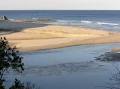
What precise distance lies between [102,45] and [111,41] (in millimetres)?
2993

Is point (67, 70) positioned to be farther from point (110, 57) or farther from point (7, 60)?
point (7, 60)

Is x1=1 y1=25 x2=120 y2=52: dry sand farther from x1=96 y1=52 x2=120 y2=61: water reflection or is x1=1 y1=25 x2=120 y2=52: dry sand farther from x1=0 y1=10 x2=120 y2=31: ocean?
x1=0 y1=10 x2=120 y2=31: ocean

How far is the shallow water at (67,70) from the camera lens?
1520 centimetres

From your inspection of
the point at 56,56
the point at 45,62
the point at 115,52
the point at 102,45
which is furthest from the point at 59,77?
the point at 102,45

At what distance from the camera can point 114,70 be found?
17.8 meters

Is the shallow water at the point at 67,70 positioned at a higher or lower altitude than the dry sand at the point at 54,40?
higher

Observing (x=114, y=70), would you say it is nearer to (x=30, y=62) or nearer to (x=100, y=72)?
(x=100, y=72)

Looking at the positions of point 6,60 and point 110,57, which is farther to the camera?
point 110,57

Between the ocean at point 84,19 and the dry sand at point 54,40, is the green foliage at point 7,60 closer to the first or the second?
the dry sand at point 54,40

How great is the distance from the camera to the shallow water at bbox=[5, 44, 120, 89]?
1520 cm

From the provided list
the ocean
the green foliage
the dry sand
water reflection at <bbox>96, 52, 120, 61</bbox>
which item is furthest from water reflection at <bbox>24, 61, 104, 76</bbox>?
the ocean

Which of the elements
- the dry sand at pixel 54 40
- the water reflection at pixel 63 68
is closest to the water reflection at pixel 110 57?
the water reflection at pixel 63 68

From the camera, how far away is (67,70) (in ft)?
60.2

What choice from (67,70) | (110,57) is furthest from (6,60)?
(110,57)
